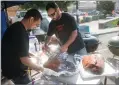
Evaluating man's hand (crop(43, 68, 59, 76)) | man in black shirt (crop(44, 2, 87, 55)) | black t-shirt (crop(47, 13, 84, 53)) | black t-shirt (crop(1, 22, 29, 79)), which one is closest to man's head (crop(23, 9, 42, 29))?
black t-shirt (crop(1, 22, 29, 79))

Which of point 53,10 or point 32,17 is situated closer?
point 32,17

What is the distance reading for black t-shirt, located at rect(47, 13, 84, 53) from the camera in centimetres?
329

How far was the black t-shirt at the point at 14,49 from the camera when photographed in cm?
223

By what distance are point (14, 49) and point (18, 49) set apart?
0.06 m

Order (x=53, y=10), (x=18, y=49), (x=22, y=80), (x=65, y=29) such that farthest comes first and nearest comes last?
1. (x=65, y=29)
2. (x=53, y=10)
3. (x=22, y=80)
4. (x=18, y=49)

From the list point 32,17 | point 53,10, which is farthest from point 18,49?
point 53,10

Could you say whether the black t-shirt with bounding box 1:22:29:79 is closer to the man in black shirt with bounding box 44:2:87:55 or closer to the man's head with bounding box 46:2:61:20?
the man's head with bounding box 46:2:61:20

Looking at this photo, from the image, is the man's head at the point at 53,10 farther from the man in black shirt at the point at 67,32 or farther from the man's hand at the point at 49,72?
the man's hand at the point at 49,72

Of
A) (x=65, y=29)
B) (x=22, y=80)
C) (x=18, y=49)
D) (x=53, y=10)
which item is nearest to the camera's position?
(x=18, y=49)

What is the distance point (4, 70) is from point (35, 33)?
354 cm

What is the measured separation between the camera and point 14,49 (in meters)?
2.28

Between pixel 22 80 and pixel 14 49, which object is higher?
pixel 14 49

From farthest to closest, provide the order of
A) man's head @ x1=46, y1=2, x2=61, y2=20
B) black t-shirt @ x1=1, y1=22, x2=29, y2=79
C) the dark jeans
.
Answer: man's head @ x1=46, y1=2, x2=61, y2=20 → the dark jeans → black t-shirt @ x1=1, y1=22, x2=29, y2=79

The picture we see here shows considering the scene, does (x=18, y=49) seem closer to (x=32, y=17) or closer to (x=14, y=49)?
(x=14, y=49)
